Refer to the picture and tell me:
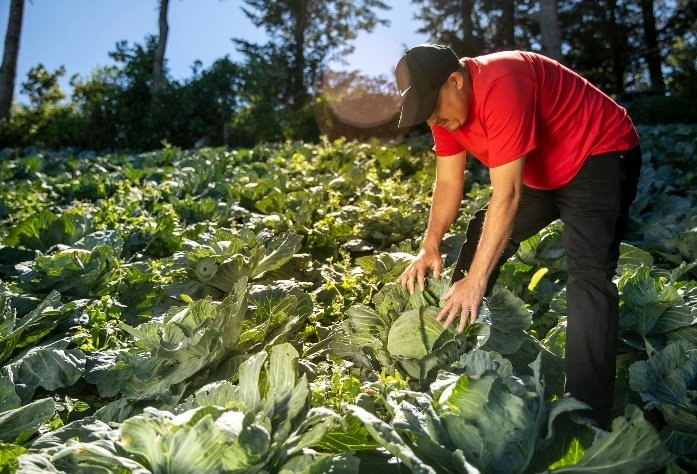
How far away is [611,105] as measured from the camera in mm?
2688

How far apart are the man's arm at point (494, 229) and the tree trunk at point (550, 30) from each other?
12639 mm

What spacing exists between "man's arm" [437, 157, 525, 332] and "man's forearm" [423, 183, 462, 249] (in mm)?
632

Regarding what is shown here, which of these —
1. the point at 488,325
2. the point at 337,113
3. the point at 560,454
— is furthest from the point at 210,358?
the point at 337,113

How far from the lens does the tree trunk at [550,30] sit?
13.9 meters

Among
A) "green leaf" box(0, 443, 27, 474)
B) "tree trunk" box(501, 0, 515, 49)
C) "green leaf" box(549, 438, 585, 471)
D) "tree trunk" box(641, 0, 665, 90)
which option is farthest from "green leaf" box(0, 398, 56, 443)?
"tree trunk" box(641, 0, 665, 90)

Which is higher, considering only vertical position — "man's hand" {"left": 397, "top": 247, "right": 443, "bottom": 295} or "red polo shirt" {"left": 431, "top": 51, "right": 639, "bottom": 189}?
"red polo shirt" {"left": 431, "top": 51, "right": 639, "bottom": 189}

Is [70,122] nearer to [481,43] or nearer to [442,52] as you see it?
[481,43]

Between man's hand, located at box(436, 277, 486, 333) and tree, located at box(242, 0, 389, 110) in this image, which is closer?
man's hand, located at box(436, 277, 486, 333)

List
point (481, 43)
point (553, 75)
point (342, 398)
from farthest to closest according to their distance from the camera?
1. point (481, 43)
2. point (553, 75)
3. point (342, 398)

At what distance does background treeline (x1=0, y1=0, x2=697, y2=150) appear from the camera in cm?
1805

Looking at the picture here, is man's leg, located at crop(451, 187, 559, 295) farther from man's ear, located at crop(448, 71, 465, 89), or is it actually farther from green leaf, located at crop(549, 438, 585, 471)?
green leaf, located at crop(549, 438, 585, 471)

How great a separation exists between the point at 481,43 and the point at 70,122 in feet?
49.5

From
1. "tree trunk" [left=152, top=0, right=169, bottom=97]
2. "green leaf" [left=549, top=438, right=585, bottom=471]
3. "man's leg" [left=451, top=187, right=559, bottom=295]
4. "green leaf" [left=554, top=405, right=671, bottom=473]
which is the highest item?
"tree trunk" [left=152, top=0, right=169, bottom=97]

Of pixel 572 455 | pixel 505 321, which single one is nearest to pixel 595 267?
pixel 505 321
